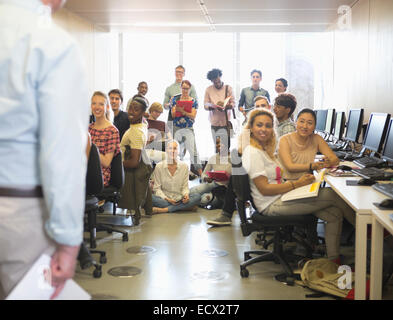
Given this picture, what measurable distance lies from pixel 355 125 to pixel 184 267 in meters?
2.64

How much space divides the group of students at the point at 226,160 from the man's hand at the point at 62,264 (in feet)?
7.37

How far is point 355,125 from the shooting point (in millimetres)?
5168

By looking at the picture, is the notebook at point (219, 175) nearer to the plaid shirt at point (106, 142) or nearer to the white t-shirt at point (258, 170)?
the plaid shirt at point (106, 142)

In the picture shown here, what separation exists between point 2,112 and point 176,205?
452cm

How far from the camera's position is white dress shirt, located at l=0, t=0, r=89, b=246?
114 centimetres

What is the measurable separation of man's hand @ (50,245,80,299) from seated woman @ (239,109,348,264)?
224 centimetres

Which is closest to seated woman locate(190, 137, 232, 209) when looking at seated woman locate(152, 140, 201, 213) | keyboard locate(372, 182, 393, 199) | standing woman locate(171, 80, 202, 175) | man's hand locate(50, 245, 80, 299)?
seated woman locate(152, 140, 201, 213)

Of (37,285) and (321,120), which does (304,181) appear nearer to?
(37,285)

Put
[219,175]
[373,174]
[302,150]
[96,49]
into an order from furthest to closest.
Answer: [96,49] < [219,175] < [302,150] < [373,174]

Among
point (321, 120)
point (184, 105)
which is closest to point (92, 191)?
point (184, 105)

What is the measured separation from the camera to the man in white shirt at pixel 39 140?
1.14 meters

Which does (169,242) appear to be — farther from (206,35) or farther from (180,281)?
(206,35)

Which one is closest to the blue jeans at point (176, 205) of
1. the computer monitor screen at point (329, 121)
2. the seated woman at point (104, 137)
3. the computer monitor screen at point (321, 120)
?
the seated woman at point (104, 137)
